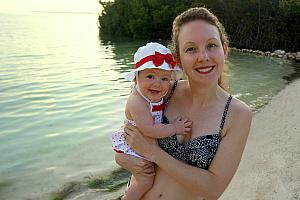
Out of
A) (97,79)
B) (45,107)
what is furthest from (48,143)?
(97,79)

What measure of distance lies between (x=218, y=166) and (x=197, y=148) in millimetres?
162

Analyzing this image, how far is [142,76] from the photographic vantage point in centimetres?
244

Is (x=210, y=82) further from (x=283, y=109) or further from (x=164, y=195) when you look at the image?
(x=283, y=109)

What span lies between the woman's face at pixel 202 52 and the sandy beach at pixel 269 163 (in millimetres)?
3934

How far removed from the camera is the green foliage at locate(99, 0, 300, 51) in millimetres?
31094

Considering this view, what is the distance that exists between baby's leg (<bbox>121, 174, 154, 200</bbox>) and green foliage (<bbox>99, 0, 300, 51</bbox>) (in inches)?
1071

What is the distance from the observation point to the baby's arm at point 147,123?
2.29 metres

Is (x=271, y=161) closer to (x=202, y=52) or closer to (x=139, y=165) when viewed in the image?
(x=139, y=165)

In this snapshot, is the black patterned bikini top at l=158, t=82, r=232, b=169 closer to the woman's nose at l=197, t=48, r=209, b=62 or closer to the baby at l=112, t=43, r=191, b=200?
the baby at l=112, t=43, r=191, b=200

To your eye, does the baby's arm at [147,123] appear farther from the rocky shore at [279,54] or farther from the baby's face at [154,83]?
the rocky shore at [279,54]

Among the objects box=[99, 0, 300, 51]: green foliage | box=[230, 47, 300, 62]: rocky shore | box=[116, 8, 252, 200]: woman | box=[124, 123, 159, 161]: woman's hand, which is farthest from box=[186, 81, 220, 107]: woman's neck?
box=[99, 0, 300, 51]: green foliage

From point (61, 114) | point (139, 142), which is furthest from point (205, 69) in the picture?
point (61, 114)

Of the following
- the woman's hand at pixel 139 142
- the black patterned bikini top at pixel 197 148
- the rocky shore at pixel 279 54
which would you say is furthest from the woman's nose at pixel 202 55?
the rocky shore at pixel 279 54

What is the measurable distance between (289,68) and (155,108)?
2220 cm
